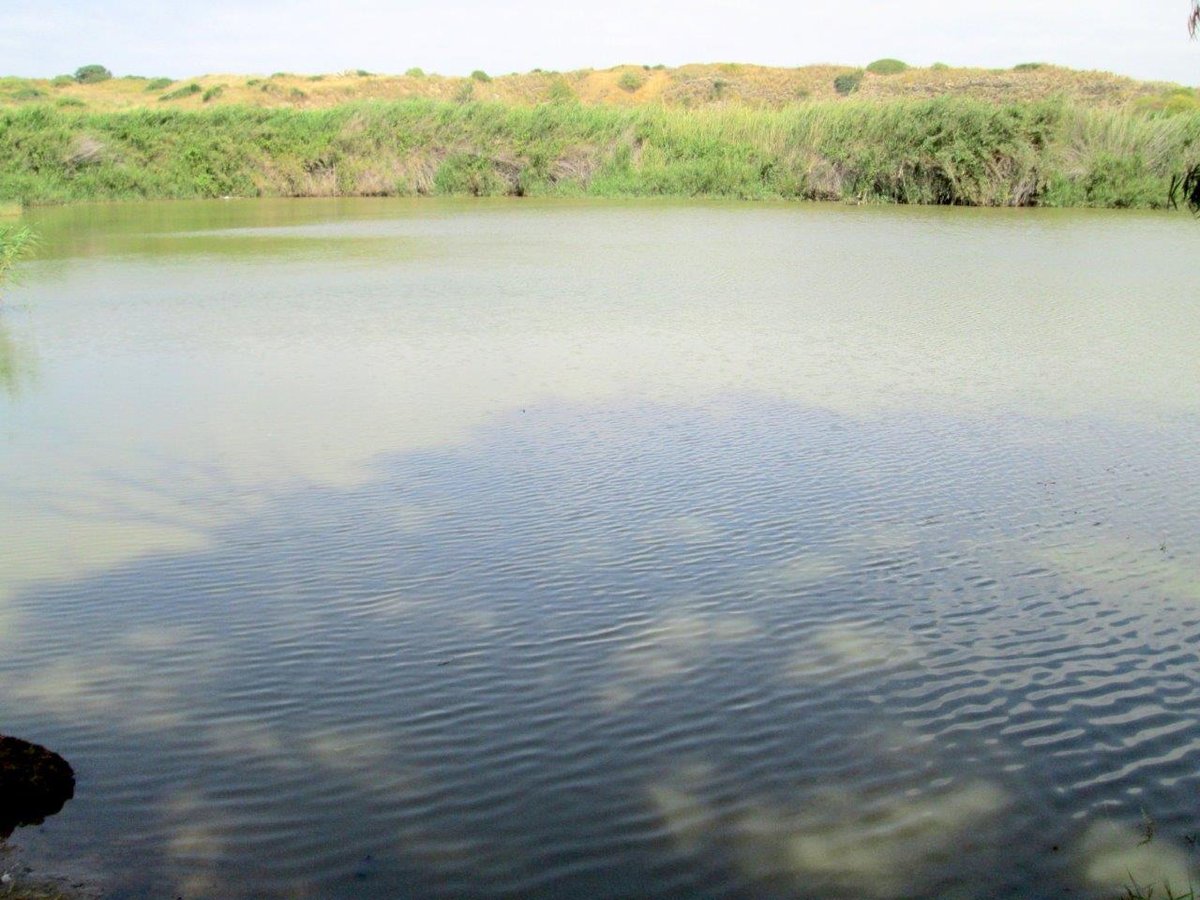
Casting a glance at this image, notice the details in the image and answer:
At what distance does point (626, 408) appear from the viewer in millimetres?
9523

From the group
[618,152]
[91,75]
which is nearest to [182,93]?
[91,75]

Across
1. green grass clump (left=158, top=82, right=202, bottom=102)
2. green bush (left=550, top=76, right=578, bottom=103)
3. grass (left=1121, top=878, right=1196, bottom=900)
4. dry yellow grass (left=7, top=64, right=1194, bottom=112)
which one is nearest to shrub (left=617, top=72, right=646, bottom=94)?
dry yellow grass (left=7, top=64, right=1194, bottom=112)

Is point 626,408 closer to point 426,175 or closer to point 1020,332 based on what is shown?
point 1020,332

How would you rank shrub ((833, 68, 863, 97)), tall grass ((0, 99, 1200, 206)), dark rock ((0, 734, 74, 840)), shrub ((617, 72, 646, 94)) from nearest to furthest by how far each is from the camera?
dark rock ((0, 734, 74, 840)) → tall grass ((0, 99, 1200, 206)) → shrub ((833, 68, 863, 97)) → shrub ((617, 72, 646, 94))

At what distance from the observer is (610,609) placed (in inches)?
213

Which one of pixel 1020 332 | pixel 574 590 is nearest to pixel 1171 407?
pixel 1020 332

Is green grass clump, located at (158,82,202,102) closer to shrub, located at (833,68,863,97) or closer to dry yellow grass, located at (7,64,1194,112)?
dry yellow grass, located at (7,64,1194,112)

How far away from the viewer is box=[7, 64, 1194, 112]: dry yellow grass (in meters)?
61.9

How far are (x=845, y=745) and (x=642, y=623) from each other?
127 centimetres

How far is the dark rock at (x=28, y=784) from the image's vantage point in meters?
3.56

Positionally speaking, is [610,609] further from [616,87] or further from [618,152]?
[616,87]

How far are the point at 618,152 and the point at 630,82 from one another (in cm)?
3661

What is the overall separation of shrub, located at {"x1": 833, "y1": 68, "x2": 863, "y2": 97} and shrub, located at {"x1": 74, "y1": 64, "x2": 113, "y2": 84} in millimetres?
44360

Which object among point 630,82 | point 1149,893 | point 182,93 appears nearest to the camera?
point 1149,893
